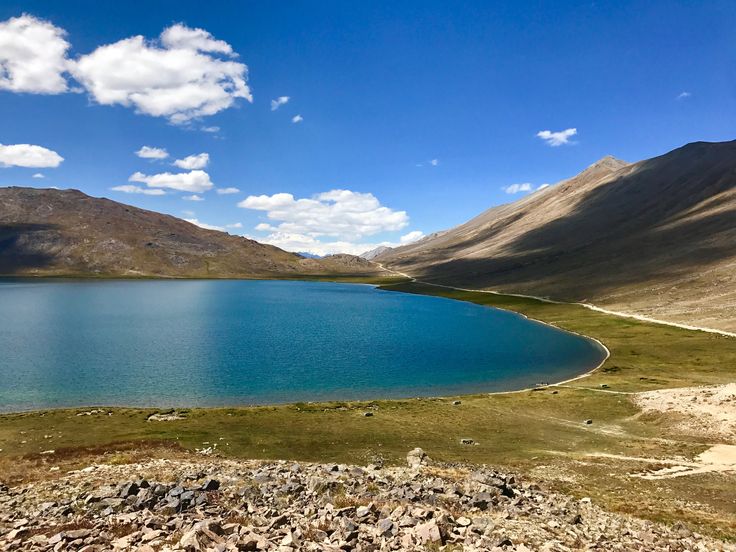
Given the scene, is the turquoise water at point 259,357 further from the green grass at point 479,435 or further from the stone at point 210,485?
the stone at point 210,485

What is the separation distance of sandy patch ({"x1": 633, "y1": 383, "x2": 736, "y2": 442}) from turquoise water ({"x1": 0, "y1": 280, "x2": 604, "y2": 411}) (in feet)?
70.3

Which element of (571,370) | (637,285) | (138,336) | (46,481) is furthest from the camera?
(637,285)

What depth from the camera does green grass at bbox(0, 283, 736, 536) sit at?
32.0 metres

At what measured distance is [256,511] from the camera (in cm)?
2273

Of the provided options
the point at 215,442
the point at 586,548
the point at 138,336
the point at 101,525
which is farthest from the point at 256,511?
the point at 138,336

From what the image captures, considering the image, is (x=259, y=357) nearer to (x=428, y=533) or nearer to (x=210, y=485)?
(x=210, y=485)

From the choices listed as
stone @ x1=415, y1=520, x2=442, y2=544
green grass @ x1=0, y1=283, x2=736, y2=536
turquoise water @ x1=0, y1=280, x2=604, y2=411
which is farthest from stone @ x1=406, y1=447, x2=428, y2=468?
turquoise water @ x1=0, y1=280, x2=604, y2=411

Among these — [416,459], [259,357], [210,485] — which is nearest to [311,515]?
[210,485]

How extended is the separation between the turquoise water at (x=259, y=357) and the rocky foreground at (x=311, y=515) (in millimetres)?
37271

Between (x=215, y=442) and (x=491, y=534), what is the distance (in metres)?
32.2

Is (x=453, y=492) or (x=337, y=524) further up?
(x=337, y=524)

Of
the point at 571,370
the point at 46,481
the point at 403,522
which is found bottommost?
the point at 571,370

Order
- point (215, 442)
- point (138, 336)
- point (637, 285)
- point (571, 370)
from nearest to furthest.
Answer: point (215, 442) < point (571, 370) < point (138, 336) < point (637, 285)

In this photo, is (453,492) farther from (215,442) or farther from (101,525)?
(215,442)
